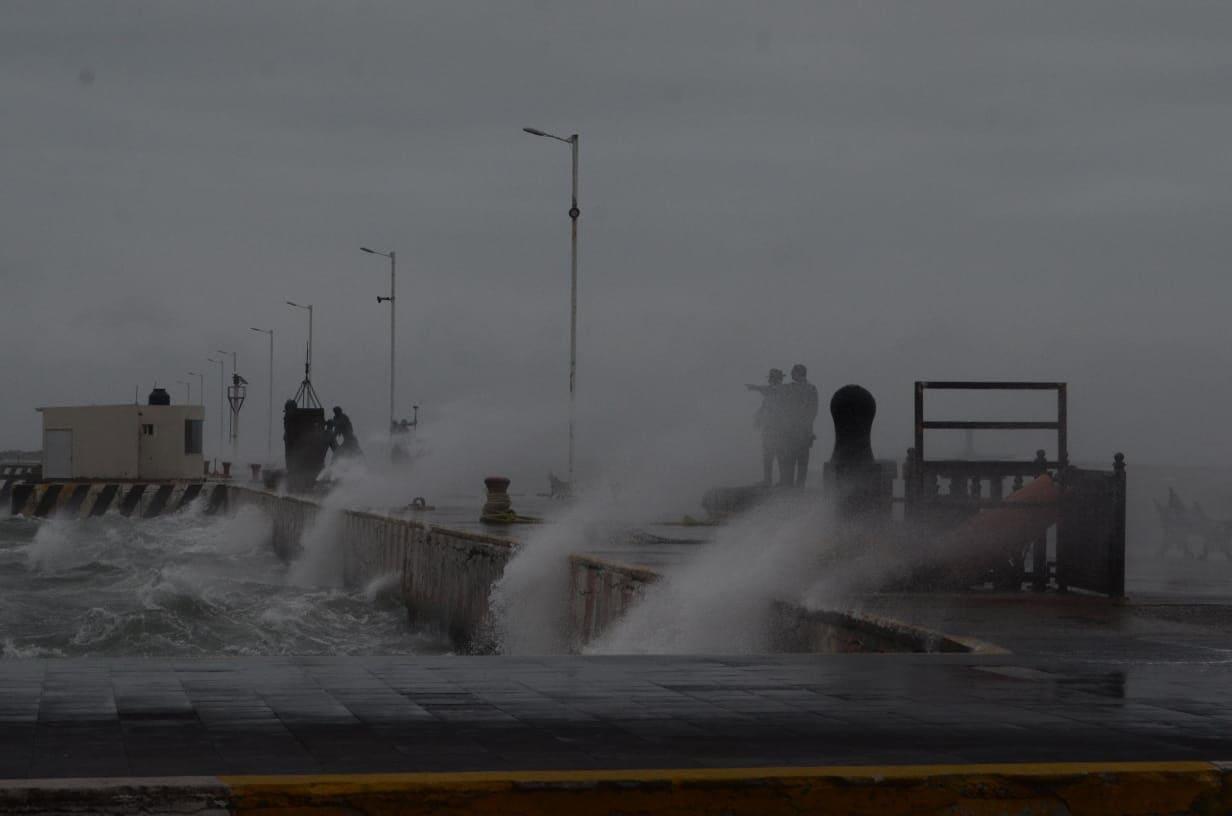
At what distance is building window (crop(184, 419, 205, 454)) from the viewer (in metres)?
74.7

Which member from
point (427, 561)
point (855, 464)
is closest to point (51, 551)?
point (427, 561)

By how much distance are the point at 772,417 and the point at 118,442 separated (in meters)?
53.0

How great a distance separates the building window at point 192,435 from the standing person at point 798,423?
174ft

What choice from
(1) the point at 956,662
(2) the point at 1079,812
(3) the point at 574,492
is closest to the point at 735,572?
(1) the point at 956,662

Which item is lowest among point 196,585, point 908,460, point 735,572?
point 196,585

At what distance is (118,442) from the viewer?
72.9 metres

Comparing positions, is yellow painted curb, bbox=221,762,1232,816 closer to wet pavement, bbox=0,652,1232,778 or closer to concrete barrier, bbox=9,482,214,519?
wet pavement, bbox=0,652,1232,778

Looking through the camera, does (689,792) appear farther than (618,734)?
No

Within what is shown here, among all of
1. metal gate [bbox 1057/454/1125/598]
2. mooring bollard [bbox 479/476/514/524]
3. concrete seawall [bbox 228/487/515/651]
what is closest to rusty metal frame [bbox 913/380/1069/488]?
metal gate [bbox 1057/454/1125/598]

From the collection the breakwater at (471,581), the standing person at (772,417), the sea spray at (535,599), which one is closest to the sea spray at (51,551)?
the breakwater at (471,581)

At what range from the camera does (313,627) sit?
2834cm

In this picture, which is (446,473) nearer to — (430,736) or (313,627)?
(313,627)

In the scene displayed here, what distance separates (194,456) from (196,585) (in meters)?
41.9

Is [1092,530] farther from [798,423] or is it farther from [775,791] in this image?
[798,423]
